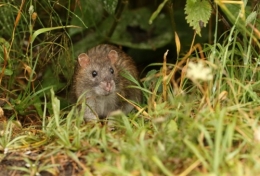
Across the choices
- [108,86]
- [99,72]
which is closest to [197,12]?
[108,86]

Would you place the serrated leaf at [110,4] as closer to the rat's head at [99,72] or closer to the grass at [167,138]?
the rat's head at [99,72]

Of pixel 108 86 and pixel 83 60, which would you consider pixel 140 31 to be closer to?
pixel 83 60

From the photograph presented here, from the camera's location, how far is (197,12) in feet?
15.8

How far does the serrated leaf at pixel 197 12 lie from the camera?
478cm

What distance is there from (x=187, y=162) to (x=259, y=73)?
1.70 m

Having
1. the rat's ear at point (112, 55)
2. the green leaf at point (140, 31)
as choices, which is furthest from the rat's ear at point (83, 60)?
the green leaf at point (140, 31)

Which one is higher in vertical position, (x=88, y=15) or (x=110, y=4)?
(x=110, y=4)

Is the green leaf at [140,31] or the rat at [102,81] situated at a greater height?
the green leaf at [140,31]

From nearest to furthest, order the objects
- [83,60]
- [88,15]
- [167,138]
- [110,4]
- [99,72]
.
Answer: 1. [167,138]
2. [99,72]
3. [83,60]
4. [110,4]
5. [88,15]

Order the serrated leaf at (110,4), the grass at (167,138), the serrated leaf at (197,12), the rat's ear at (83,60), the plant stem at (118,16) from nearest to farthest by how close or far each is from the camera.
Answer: the grass at (167,138) → the serrated leaf at (197,12) → the rat's ear at (83,60) → the serrated leaf at (110,4) → the plant stem at (118,16)

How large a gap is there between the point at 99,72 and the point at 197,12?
1157 mm

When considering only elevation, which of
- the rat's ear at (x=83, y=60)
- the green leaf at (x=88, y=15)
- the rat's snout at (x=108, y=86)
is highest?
the green leaf at (x=88, y=15)

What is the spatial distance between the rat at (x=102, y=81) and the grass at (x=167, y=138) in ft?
1.45

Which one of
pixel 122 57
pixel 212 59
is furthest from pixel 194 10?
pixel 122 57
